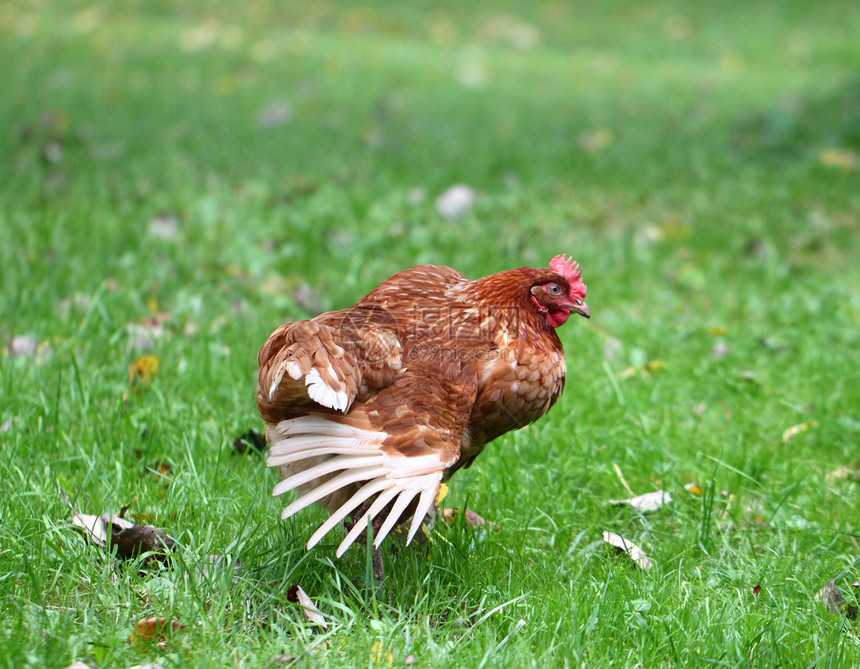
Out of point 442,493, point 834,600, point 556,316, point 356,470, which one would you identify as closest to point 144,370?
point 442,493

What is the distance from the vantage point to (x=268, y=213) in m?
5.30

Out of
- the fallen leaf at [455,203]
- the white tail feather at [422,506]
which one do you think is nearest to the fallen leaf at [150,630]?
the white tail feather at [422,506]

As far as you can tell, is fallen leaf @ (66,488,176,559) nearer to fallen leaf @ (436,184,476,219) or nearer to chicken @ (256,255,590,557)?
chicken @ (256,255,590,557)

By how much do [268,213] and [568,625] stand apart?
373cm

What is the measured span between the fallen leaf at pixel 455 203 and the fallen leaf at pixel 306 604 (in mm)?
3505

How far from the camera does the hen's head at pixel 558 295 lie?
2.51m

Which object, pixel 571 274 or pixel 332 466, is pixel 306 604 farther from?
pixel 571 274

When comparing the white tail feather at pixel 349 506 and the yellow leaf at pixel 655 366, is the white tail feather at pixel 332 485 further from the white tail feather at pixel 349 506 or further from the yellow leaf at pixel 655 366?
the yellow leaf at pixel 655 366

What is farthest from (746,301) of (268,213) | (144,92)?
(144,92)

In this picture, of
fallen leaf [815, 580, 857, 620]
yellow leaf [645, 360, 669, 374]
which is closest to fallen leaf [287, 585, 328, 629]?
fallen leaf [815, 580, 857, 620]

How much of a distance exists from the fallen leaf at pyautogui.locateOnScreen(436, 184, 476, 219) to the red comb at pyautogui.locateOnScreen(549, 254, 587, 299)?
2909 mm

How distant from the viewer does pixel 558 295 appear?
8.24 ft

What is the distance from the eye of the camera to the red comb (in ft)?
8.30

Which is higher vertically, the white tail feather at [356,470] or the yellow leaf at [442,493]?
the white tail feather at [356,470]
